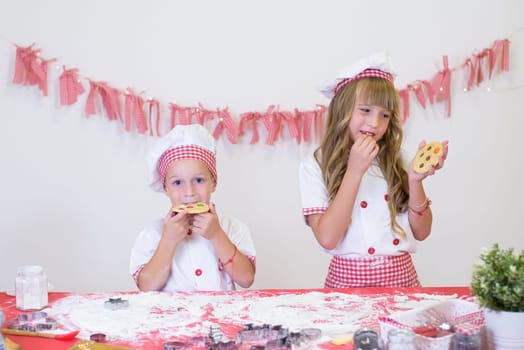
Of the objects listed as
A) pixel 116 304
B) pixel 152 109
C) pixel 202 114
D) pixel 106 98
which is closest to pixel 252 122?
pixel 202 114

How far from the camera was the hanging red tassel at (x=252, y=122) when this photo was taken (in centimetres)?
273

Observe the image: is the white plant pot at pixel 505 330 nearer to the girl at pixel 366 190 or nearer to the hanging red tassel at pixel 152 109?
the girl at pixel 366 190

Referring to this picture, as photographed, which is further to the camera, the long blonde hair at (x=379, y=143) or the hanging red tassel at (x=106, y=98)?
A: the hanging red tassel at (x=106, y=98)

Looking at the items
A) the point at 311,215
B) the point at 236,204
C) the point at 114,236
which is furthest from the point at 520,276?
the point at 114,236

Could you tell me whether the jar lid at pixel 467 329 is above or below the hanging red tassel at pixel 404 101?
below

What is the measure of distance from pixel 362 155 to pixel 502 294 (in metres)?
0.89

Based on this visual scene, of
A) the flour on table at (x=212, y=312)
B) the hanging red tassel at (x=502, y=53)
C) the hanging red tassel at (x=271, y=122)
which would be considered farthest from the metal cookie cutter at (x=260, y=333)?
the hanging red tassel at (x=502, y=53)

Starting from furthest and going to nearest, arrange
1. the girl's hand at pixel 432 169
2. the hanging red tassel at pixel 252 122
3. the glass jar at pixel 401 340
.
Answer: the hanging red tassel at pixel 252 122
the girl's hand at pixel 432 169
the glass jar at pixel 401 340

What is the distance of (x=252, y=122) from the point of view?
275 centimetres

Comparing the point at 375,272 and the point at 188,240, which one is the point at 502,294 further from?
the point at 188,240

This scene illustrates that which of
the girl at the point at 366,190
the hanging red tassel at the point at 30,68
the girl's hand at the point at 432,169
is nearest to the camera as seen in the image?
the girl's hand at the point at 432,169

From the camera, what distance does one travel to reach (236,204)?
279 centimetres

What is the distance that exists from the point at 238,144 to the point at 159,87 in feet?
1.27

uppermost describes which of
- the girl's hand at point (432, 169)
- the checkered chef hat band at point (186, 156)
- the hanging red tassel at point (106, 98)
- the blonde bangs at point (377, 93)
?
the hanging red tassel at point (106, 98)
